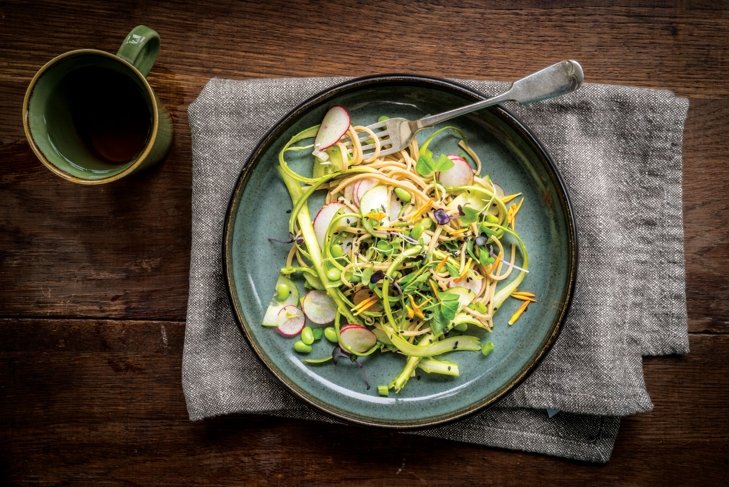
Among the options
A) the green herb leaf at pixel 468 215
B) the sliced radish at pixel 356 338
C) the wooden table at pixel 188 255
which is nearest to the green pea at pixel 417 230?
the green herb leaf at pixel 468 215

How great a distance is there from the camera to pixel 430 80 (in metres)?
1.67

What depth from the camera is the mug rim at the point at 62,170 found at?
5.22 feet

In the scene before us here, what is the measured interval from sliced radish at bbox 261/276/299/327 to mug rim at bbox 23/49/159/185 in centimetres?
59

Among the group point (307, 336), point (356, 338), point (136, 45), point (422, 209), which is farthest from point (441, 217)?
point (136, 45)

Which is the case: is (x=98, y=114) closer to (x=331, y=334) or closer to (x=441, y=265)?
(x=331, y=334)

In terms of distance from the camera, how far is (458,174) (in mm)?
1742

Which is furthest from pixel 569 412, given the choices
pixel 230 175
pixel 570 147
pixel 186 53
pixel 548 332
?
pixel 186 53

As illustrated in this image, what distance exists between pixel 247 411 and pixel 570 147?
4.83ft

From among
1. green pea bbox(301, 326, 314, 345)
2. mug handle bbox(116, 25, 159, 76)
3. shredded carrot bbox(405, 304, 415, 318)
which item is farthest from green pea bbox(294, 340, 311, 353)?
mug handle bbox(116, 25, 159, 76)

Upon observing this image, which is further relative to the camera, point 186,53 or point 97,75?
point 186,53

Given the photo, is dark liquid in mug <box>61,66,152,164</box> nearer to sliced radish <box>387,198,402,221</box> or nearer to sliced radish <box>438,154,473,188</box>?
sliced radish <box>387,198,402,221</box>

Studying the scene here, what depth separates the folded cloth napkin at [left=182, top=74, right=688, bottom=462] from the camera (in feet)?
5.96

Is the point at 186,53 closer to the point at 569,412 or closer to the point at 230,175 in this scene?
the point at 230,175

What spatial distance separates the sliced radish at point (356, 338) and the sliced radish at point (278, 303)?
0.66ft
